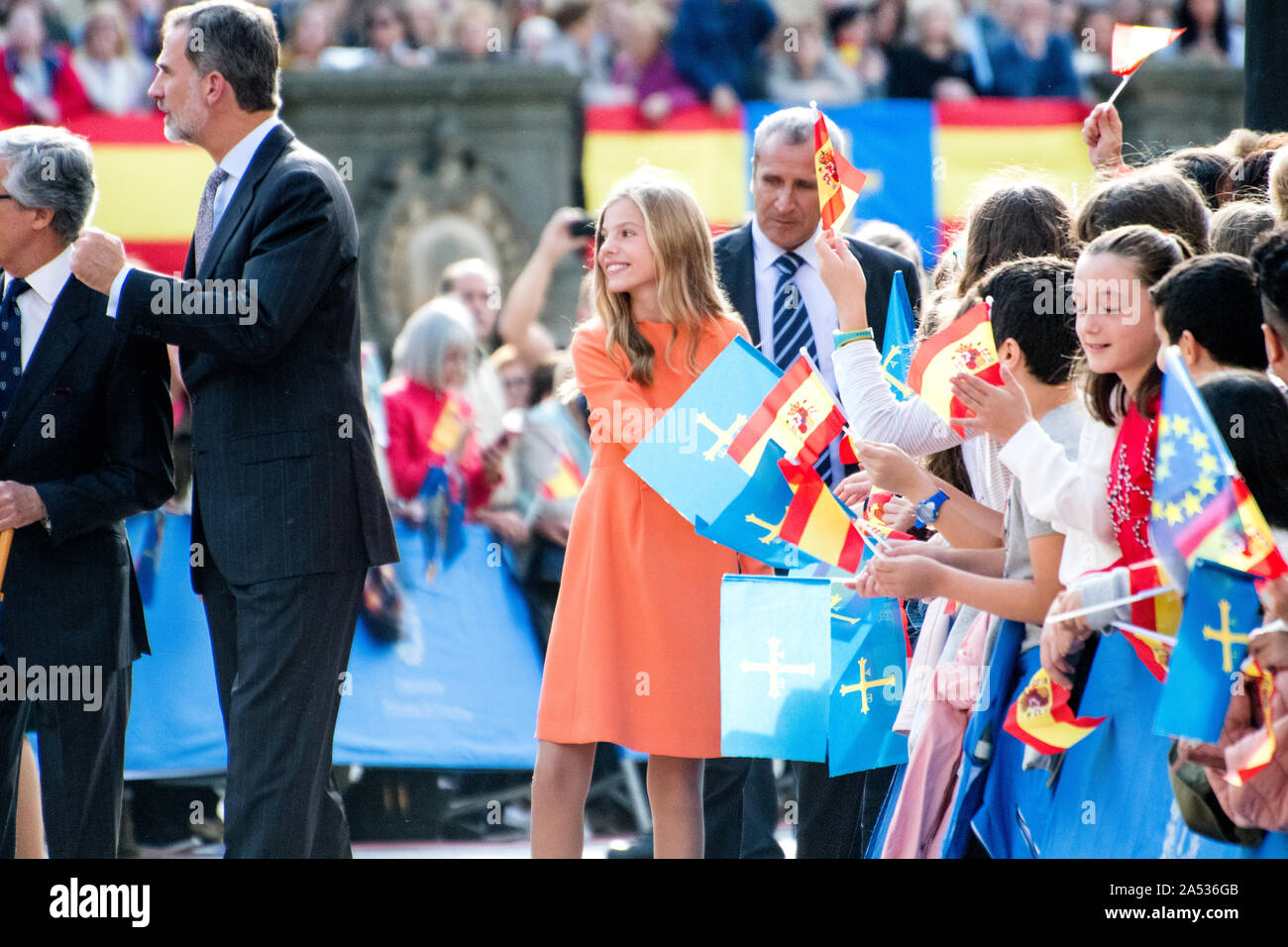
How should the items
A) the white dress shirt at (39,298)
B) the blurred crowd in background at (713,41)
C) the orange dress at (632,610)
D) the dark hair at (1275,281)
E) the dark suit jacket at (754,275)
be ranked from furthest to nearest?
the blurred crowd in background at (713,41) → the dark suit jacket at (754,275) → the white dress shirt at (39,298) → the orange dress at (632,610) → the dark hair at (1275,281)

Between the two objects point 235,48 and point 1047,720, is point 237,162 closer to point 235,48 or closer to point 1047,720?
point 235,48

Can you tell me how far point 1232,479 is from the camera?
261 centimetres

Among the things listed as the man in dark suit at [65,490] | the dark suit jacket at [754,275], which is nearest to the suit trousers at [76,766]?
the man in dark suit at [65,490]

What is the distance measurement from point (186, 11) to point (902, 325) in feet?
5.85

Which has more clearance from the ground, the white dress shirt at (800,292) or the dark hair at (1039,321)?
the white dress shirt at (800,292)

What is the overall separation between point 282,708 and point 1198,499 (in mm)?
1989

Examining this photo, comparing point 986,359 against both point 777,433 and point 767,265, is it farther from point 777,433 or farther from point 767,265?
point 767,265

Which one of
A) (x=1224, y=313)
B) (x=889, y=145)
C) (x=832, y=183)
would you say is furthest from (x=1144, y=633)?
(x=889, y=145)

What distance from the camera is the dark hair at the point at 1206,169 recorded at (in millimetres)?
4074

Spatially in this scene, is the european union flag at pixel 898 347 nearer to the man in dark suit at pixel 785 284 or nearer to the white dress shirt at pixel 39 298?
the man in dark suit at pixel 785 284

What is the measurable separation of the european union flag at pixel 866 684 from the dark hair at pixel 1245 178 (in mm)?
1299

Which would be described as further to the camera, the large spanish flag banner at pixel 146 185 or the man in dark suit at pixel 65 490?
the large spanish flag banner at pixel 146 185

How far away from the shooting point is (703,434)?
3777 mm

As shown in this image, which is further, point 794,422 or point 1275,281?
point 794,422
